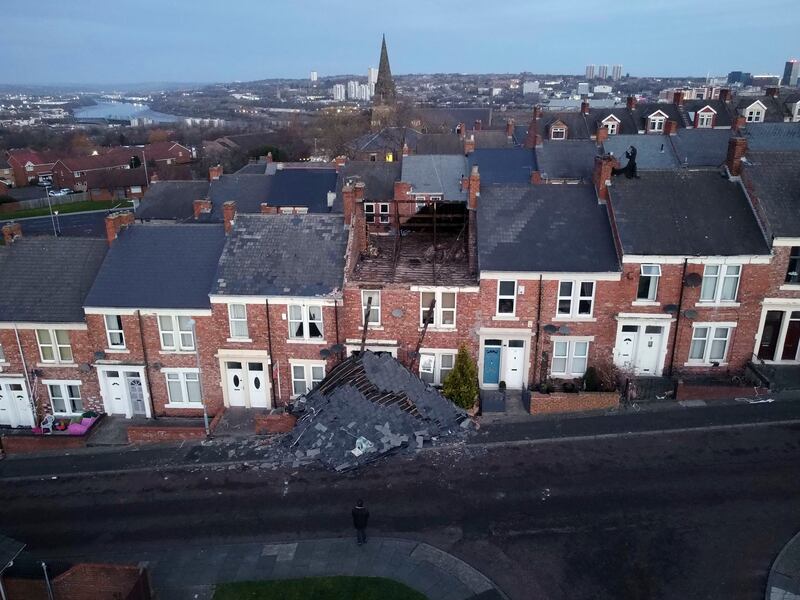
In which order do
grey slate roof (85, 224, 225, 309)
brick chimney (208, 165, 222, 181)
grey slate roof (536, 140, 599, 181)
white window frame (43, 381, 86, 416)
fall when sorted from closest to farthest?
1. grey slate roof (85, 224, 225, 309)
2. white window frame (43, 381, 86, 416)
3. grey slate roof (536, 140, 599, 181)
4. brick chimney (208, 165, 222, 181)

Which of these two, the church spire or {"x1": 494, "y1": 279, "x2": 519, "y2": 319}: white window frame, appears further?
the church spire

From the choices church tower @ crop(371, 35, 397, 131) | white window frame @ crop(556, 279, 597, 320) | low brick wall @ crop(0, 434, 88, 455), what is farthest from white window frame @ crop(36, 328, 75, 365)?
church tower @ crop(371, 35, 397, 131)

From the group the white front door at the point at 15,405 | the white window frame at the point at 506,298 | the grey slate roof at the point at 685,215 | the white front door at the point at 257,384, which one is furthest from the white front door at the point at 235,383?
the grey slate roof at the point at 685,215

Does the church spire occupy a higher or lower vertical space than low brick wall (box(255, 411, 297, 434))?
higher

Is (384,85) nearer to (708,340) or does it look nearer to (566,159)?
(566,159)

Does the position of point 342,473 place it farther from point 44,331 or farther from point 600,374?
point 44,331

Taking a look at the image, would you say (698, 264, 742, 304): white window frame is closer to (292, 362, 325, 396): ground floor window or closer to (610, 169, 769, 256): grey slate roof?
(610, 169, 769, 256): grey slate roof
